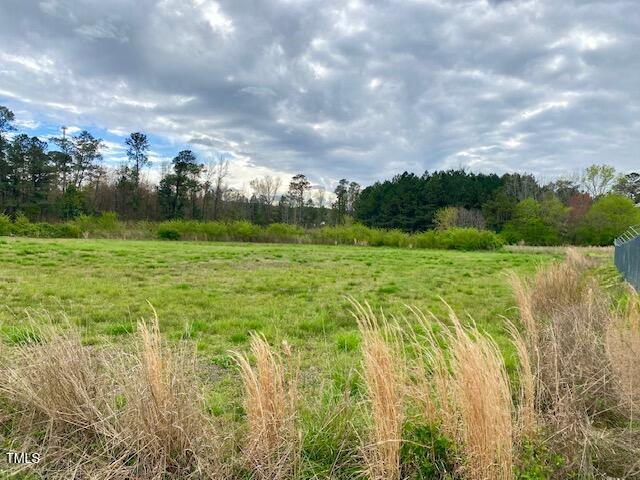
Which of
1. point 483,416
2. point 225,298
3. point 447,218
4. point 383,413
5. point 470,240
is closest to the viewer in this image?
point 483,416

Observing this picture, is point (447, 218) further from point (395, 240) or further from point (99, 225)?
point (99, 225)

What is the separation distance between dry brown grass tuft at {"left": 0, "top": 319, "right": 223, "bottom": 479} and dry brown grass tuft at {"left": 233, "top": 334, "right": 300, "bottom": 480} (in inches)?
9.8

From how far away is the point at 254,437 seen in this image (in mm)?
2318

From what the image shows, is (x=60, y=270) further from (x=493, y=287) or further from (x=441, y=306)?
(x=493, y=287)

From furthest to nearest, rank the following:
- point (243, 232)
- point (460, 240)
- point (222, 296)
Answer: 1. point (243, 232)
2. point (460, 240)
3. point (222, 296)

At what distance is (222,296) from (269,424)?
688 centimetres

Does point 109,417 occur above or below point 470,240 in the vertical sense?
below

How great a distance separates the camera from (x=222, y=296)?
894cm

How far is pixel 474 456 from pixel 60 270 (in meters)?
13.3

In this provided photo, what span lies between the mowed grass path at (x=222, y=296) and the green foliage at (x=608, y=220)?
143 ft

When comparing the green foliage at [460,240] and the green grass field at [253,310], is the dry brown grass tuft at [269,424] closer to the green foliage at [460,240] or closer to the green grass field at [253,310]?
the green grass field at [253,310]

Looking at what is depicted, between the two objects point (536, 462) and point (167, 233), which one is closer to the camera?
point (536, 462)

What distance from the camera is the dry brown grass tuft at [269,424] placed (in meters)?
2.25

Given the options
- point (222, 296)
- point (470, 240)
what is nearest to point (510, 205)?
point (470, 240)
